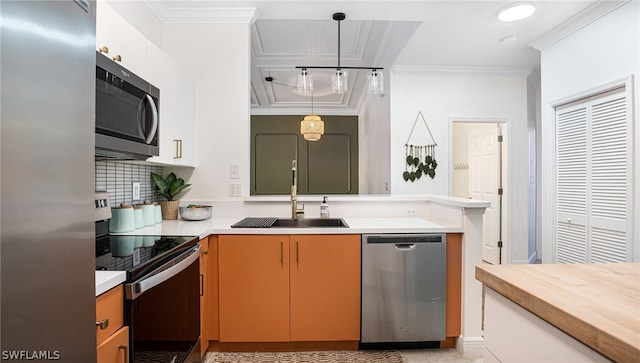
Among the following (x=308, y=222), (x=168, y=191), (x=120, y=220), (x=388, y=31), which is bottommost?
(x=308, y=222)

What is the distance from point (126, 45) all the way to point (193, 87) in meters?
0.88

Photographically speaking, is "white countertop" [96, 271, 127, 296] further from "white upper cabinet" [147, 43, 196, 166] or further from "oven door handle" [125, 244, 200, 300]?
"white upper cabinet" [147, 43, 196, 166]

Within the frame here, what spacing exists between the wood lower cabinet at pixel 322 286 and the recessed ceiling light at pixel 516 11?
2.17 metres

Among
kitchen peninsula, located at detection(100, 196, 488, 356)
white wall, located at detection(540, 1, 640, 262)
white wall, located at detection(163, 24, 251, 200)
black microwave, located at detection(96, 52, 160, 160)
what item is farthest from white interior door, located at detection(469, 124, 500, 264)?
black microwave, located at detection(96, 52, 160, 160)

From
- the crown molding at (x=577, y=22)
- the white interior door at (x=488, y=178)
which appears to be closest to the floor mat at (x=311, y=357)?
the white interior door at (x=488, y=178)

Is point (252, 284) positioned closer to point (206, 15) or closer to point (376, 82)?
point (376, 82)

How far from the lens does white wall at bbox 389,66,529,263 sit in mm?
4047

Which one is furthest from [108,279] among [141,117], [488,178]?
[488,178]

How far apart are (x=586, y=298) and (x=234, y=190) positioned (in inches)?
91.0

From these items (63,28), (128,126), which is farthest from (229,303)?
(63,28)

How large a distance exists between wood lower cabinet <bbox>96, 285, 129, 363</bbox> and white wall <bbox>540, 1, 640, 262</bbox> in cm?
313

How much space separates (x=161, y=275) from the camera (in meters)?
1.23

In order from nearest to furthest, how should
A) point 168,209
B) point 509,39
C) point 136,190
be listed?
point 136,190
point 168,209
point 509,39

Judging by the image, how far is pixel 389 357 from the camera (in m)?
2.02
